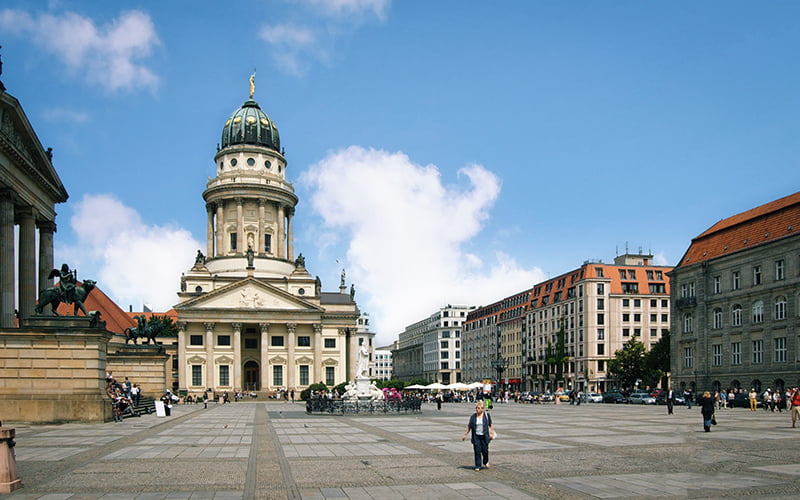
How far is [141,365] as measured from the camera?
57.5 meters

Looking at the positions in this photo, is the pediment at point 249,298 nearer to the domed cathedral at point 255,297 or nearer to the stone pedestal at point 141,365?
the domed cathedral at point 255,297

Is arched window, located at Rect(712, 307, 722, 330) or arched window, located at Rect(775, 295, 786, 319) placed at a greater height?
arched window, located at Rect(775, 295, 786, 319)

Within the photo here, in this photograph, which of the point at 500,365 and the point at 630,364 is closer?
the point at 630,364

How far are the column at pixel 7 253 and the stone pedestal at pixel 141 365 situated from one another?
1744 cm

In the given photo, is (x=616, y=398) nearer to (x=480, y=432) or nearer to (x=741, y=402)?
(x=741, y=402)

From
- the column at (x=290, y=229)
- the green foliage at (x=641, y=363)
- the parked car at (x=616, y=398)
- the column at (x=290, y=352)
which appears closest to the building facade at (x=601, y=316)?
the green foliage at (x=641, y=363)

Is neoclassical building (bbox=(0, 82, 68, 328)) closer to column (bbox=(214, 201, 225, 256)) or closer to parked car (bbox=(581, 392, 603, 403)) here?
parked car (bbox=(581, 392, 603, 403))

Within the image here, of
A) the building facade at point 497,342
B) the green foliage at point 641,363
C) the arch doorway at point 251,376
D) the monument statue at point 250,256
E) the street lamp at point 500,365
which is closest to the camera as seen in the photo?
the green foliage at point 641,363

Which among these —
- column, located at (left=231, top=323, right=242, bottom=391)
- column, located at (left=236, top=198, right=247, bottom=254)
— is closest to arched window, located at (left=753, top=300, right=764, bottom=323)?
column, located at (left=231, top=323, right=242, bottom=391)

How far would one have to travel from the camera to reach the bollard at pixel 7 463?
14.6 metres

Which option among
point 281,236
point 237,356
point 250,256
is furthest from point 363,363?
point 281,236

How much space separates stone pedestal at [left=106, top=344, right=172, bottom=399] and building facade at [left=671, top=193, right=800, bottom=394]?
157ft

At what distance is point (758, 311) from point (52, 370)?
54.1 m

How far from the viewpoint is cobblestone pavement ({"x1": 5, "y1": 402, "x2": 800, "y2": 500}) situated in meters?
14.9
